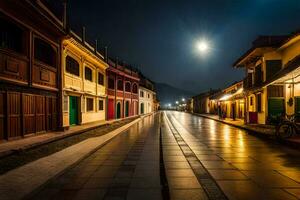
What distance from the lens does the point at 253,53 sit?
21531 millimetres

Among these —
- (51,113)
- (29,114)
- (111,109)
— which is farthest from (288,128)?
(111,109)

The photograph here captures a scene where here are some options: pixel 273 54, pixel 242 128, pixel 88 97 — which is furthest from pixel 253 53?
pixel 88 97

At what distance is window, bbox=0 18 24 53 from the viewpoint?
11.3 metres

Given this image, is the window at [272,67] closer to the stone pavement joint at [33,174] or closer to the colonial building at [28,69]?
the colonial building at [28,69]

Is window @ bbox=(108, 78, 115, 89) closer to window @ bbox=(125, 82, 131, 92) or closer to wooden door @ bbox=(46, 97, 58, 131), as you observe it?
window @ bbox=(125, 82, 131, 92)

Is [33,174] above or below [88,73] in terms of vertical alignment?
below

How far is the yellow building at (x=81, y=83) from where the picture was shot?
59.4 ft

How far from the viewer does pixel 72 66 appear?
20.0 meters

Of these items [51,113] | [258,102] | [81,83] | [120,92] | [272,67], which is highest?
[272,67]

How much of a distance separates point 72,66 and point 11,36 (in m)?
8.07

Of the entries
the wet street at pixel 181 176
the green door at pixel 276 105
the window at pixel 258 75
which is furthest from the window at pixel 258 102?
the wet street at pixel 181 176

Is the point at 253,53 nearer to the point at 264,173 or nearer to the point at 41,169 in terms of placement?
the point at 264,173

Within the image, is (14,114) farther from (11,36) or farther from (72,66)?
(72,66)

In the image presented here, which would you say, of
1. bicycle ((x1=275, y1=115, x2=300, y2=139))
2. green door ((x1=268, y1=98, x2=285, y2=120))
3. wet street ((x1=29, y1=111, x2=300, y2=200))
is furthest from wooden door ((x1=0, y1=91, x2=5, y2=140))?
green door ((x1=268, y1=98, x2=285, y2=120))
